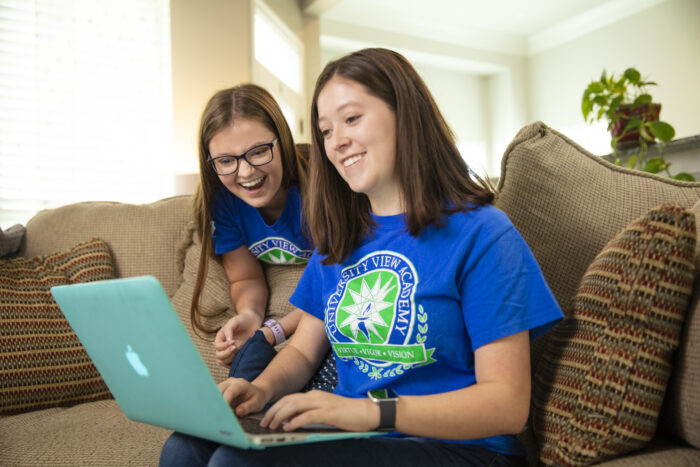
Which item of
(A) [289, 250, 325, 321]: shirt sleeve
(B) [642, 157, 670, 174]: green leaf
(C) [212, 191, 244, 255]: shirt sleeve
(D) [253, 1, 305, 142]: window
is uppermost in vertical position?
(D) [253, 1, 305, 142]: window

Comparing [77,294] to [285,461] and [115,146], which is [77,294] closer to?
[285,461]

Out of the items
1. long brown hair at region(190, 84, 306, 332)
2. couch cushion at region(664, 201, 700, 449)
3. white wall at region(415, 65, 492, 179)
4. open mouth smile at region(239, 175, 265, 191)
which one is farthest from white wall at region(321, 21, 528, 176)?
couch cushion at region(664, 201, 700, 449)

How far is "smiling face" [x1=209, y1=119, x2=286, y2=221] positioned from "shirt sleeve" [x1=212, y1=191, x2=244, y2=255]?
110mm

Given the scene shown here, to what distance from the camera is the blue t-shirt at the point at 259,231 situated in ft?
4.99

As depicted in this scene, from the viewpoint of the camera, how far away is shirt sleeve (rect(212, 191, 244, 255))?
1.58 metres

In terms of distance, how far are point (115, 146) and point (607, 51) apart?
17.6ft

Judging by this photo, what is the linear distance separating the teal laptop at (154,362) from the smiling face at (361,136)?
43 centimetres

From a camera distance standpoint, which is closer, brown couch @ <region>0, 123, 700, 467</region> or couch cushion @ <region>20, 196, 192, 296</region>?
brown couch @ <region>0, 123, 700, 467</region>

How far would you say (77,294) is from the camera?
0.81 m

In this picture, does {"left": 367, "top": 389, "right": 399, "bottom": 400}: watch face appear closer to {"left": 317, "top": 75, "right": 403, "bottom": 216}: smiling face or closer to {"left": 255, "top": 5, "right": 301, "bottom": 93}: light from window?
{"left": 317, "top": 75, "right": 403, "bottom": 216}: smiling face

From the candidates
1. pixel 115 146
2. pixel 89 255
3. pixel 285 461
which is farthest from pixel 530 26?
pixel 285 461

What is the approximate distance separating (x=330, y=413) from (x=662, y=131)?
2.32 meters

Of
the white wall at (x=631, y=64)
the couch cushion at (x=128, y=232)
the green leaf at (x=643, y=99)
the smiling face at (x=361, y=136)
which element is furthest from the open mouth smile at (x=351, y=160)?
the white wall at (x=631, y=64)

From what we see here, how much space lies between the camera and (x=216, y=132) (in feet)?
4.79
